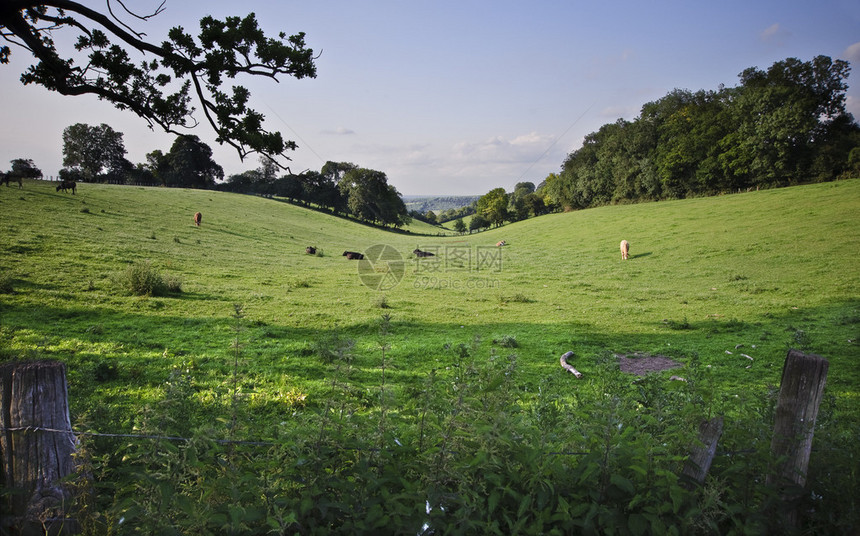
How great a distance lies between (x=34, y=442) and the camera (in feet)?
9.44

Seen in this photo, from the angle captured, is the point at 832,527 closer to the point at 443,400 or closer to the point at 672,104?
the point at 443,400

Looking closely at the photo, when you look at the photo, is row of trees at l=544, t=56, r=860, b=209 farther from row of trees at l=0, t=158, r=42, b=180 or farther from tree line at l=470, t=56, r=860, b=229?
row of trees at l=0, t=158, r=42, b=180

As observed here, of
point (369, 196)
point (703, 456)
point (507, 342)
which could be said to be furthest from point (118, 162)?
point (703, 456)

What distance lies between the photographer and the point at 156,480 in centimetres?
261

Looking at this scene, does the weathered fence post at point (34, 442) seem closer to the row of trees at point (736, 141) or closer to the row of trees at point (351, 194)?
the row of trees at point (736, 141)

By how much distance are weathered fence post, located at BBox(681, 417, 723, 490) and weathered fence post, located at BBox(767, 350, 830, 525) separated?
46 cm

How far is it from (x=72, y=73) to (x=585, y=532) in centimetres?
1416

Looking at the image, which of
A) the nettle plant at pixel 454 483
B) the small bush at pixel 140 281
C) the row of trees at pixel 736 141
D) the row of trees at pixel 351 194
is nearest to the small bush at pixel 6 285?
the small bush at pixel 140 281

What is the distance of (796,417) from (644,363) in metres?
8.51

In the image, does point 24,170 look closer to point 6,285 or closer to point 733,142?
point 6,285

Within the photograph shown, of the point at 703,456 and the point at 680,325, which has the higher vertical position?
the point at 703,456

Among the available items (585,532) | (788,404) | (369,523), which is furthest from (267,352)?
(788,404)

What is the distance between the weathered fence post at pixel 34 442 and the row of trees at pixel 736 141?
57.7 m

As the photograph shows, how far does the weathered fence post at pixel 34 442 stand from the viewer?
9.29 ft
